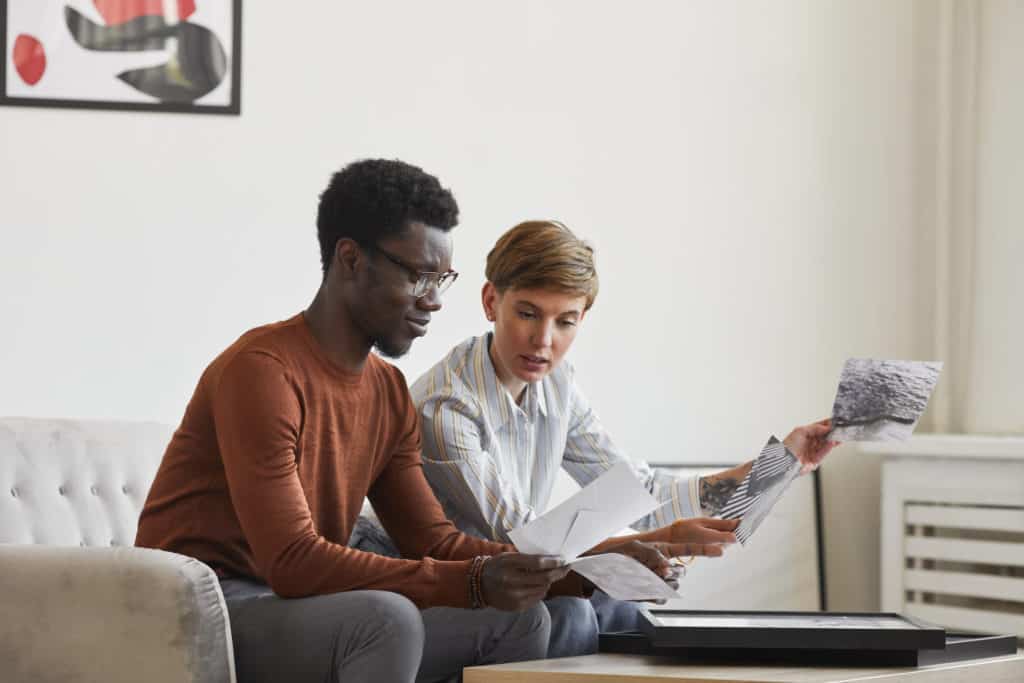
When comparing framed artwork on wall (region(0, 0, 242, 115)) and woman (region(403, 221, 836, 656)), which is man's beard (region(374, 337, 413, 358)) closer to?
woman (region(403, 221, 836, 656))

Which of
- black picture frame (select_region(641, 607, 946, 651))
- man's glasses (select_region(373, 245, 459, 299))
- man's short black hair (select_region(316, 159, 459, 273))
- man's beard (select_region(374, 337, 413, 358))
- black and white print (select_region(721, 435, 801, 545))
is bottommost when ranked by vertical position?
black picture frame (select_region(641, 607, 946, 651))

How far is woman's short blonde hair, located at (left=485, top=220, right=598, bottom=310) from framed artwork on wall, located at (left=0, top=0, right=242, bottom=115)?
102 centimetres

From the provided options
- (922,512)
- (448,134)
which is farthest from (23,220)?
(922,512)

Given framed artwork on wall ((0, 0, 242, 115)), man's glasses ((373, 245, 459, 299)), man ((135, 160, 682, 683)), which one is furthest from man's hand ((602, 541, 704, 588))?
framed artwork on wall ((0, 0, 242, 115))

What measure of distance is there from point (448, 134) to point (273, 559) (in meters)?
1.54

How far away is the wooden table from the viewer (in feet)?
4.92

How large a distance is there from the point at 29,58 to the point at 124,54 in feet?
0.62

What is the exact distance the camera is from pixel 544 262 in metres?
1.99

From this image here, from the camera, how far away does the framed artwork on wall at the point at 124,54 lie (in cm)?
269

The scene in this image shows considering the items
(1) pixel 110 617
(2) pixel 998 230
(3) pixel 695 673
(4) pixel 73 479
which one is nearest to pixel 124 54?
(4) pixel 73 479

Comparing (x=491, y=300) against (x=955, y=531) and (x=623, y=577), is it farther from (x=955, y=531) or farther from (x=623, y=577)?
(x=955, y=531)

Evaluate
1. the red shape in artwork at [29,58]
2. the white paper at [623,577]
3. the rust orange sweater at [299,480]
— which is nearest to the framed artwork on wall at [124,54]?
the red shape in artwork at [29,58]

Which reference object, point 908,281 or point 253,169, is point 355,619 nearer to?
point 253,169

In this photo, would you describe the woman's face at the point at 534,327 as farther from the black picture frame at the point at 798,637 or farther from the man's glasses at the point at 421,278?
the black picture frame at the point at 798,637
